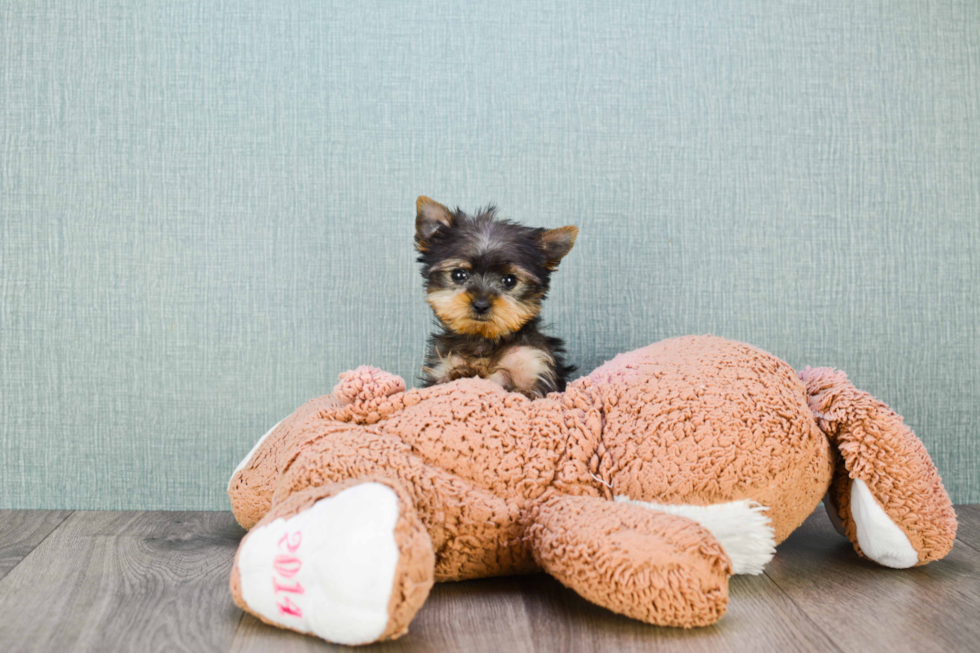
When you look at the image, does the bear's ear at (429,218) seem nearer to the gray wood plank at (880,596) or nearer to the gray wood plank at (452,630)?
the gray wood plank at (452,630)

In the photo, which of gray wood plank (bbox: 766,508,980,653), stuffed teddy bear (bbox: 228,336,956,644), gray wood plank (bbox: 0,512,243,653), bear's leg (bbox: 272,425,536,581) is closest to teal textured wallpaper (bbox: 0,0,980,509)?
gray wood plank (bbox: 0,512,243,653)

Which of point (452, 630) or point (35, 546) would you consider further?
point (35, 546)

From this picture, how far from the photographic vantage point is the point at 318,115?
84.3 inches

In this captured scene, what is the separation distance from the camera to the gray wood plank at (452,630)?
46.4 inches

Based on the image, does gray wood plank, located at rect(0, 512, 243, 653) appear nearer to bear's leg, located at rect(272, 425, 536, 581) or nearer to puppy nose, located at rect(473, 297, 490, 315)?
bear's leg, located at rect(272, 425, 536, 581)

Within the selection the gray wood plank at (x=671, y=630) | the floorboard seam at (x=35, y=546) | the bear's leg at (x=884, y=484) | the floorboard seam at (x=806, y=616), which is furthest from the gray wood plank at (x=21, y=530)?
the bear's leg at (x=884, y=484)

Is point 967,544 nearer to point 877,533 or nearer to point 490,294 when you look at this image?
point 877,533

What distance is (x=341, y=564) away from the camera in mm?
1038

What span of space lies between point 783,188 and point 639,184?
0.44 metres

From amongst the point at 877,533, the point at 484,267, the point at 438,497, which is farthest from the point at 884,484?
the point at 484,267

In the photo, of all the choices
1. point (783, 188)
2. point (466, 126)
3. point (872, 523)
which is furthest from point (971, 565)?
point (466, 126)

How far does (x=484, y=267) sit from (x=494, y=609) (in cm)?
83

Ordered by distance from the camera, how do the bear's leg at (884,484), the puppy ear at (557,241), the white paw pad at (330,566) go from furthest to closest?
the puppy ear at (557,241)
the bear's leg at (884,484)
the white paw pad at (330,566)

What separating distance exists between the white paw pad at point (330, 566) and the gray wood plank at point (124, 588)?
168 millimetres
